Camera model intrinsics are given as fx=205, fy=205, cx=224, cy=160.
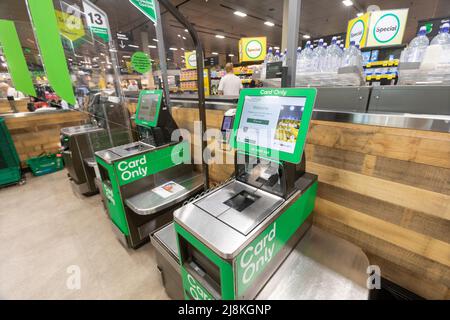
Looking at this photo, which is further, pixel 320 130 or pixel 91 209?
pixel 91 209

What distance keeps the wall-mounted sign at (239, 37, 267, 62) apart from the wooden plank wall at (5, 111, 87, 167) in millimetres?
4615

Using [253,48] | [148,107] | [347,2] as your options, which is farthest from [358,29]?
[347,2]

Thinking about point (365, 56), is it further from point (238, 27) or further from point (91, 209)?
point (238, 27)

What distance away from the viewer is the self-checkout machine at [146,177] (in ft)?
5.76

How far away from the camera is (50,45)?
4.44 ft

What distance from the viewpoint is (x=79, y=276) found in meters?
1.77

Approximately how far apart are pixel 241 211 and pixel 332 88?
3.07 ft

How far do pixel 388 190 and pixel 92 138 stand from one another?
3.38 m

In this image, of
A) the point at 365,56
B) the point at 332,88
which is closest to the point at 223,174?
the point at 332,88

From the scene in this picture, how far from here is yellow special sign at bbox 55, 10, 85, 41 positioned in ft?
5.52

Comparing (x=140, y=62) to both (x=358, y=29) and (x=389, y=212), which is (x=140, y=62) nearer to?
(x=358, y=29)

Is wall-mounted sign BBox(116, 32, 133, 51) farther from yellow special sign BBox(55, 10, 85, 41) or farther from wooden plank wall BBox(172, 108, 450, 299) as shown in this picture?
wooden plank wall BBox(172, 108, 450, 299)

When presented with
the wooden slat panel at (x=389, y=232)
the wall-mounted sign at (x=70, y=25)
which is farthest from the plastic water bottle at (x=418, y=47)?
the wall-mounted sign at (x=70, y=25)

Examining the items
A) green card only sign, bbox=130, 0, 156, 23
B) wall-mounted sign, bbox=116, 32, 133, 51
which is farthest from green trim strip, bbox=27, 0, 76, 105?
wall-mounted sign, bbox=116, 32, 133, 51
